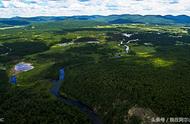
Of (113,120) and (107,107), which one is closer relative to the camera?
(113,120)

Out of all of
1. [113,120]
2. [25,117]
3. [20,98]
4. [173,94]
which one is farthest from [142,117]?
[20,98]

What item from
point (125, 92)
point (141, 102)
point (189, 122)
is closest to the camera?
point (189, 122)

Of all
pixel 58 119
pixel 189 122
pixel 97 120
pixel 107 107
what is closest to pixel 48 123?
pixel 58 119

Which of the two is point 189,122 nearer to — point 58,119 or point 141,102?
point 141,102

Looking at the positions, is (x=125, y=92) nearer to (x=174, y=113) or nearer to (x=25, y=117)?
(x=174, y=113)

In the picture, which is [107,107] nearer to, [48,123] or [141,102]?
[141,102]

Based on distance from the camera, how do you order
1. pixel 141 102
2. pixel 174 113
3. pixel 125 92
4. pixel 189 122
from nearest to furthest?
1. pixel 189 122
2. pixel 174 113
3. pixel 141 102
4. pixel 125 92

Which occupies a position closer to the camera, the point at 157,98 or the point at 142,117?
the point at 142,117

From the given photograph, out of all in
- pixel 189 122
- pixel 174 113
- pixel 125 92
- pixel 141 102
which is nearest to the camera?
pixel 189 122

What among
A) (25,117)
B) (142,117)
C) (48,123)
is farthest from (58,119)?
(142,117)
